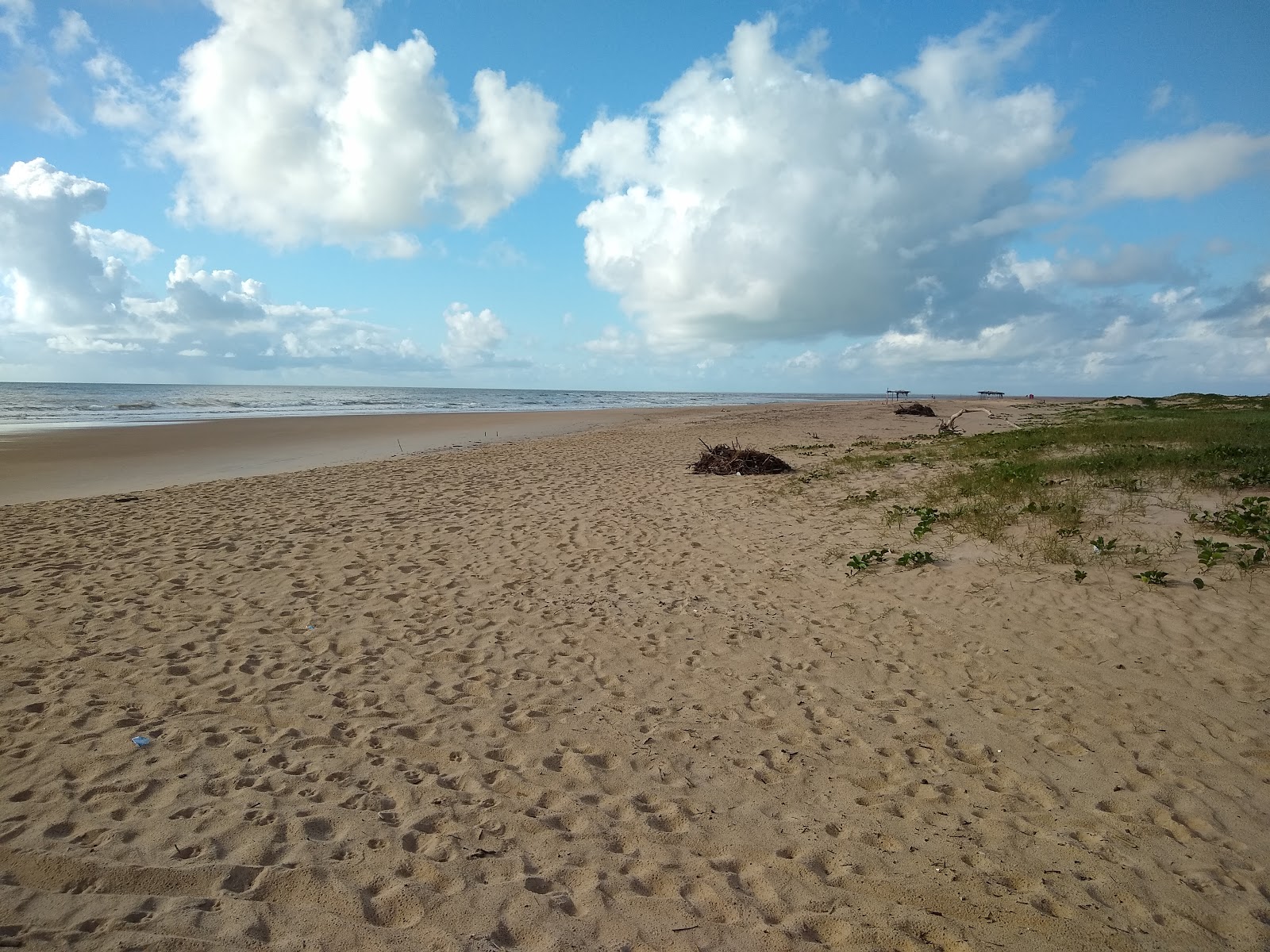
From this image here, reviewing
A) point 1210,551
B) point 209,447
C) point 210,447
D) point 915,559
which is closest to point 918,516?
point 915,559

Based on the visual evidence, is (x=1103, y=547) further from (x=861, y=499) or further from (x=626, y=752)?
(x=626, y=752)

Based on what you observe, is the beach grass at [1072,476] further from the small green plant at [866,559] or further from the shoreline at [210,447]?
the shoreline at [210,447]

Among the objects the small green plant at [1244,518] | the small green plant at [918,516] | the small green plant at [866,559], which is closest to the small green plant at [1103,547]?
the small green plant at [1244,518]

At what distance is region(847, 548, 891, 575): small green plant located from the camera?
801 cm

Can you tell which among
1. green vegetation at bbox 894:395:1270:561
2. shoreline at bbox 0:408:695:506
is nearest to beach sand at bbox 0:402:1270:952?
green vegetation at bbox 894:395:1270:561

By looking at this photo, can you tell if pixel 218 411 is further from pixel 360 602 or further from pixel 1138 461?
pixel 1138 461

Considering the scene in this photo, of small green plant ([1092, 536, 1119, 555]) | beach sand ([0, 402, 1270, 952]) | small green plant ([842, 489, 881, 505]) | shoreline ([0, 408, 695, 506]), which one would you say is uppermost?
small green plant ([1092, 536, 1119, 555])

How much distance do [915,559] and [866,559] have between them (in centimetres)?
62

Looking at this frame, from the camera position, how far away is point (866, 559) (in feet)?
26.5

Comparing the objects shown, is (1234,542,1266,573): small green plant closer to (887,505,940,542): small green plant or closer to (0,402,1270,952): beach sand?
(0,402,1270,952): beach sand

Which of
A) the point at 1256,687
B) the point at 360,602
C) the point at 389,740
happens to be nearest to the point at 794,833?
the point at 389,740

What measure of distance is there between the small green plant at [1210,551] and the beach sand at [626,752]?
0.18 m

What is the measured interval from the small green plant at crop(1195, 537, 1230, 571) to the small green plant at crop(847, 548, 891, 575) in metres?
3.16

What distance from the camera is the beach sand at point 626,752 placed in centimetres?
310
